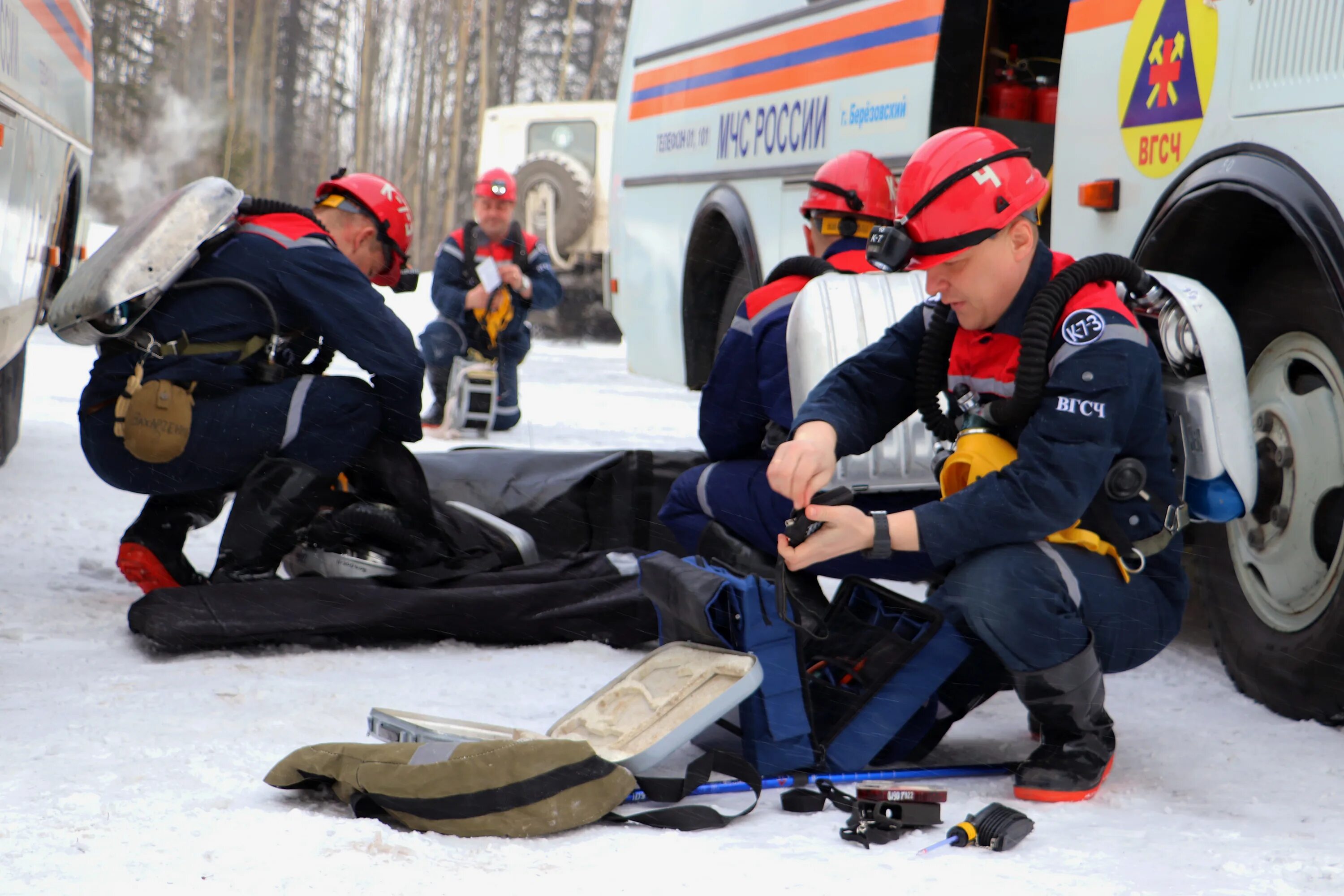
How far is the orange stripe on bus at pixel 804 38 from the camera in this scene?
438 cm

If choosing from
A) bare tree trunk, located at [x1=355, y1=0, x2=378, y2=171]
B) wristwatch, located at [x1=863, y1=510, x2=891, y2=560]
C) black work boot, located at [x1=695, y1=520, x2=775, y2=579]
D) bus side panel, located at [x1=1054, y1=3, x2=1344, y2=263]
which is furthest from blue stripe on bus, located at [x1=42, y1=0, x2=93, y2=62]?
bare tree trunk, located at [x1=355, y1=0, x2=378, y2=171]

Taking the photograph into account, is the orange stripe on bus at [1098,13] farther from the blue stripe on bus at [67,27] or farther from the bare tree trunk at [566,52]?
the bare tree trunk at [566,52]

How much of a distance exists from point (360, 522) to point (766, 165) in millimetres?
2597

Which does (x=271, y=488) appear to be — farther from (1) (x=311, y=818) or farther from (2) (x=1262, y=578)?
(2) (x=1262, y=578)

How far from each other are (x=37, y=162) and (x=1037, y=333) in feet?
11.3

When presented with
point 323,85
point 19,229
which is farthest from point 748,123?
point 323,85

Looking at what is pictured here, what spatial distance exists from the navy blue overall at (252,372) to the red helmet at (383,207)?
0.92ft

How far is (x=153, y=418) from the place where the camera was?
339cm

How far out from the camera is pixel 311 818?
2.00m

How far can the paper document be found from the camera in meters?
7.44

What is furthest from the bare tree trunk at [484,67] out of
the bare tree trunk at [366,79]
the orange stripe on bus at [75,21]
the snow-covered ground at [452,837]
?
the snow-covered ground at [452,837]

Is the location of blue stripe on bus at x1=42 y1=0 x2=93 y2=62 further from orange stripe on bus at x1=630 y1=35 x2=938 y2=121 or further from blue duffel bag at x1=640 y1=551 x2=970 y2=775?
blue duffel bag at x1=640 y1=551 x2=970 y2=775

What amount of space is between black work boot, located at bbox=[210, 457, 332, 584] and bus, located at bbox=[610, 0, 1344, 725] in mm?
2145

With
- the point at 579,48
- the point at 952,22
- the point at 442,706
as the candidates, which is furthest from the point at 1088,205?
the point at 579,48
